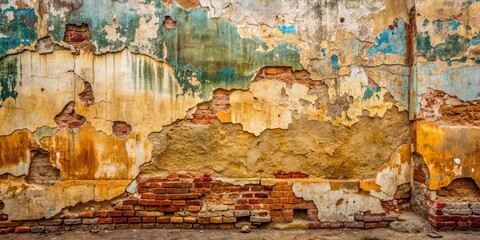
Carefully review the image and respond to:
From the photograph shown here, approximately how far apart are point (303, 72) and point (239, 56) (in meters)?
0.65

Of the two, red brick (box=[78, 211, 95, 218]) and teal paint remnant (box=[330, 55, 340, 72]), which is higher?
teal paint remnant (box=[330, 55, 340, 72])

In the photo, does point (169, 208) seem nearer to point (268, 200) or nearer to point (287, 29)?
point (268, 200)

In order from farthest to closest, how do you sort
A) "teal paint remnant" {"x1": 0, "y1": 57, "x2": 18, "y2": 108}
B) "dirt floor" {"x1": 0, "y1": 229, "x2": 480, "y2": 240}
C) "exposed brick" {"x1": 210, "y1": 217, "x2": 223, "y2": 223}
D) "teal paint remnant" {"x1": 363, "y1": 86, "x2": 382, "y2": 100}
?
1. "teal paint remnant" {"x1": 363, "y1": 86, "x2": 382, "y2": 100}
2. "exposed brick" {"x1": 210, "y1": 217, "x2": 223, "y2": 223}
3. "teal paint remnant" {"x1": 0, "y1": 57, "x2": 18, "y2": 108}
4. "dirt floor" {"x1": 0, "y1": 229, "x2": 480, "y2": 240}

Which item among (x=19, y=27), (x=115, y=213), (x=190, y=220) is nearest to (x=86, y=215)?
(x=115, y=213)

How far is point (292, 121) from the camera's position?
11.1 ft

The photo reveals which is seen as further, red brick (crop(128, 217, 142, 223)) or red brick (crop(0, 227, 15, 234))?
red brick (crop(128, 217, 142, 223))

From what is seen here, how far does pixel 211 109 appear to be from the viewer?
3.34 meters

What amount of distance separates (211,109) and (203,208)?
96cm

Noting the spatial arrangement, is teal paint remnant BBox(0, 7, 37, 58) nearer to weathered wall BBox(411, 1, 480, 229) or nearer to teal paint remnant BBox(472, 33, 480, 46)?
weathered wall BBox(411, 1, 480, 229)

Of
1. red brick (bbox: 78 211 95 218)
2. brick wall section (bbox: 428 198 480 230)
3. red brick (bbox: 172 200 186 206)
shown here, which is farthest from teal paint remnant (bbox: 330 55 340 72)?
red brick (bbox: 78 211 95 218)

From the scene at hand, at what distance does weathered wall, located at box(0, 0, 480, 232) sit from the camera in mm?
3213

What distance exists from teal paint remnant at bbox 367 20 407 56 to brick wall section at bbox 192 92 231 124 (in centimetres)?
150

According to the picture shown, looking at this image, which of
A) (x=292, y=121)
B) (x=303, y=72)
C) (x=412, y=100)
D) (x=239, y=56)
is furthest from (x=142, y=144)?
(x=412, y=100)

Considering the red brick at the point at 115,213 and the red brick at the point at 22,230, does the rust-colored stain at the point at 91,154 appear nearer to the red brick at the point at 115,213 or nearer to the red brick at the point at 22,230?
the red brick at the point at 115,213
